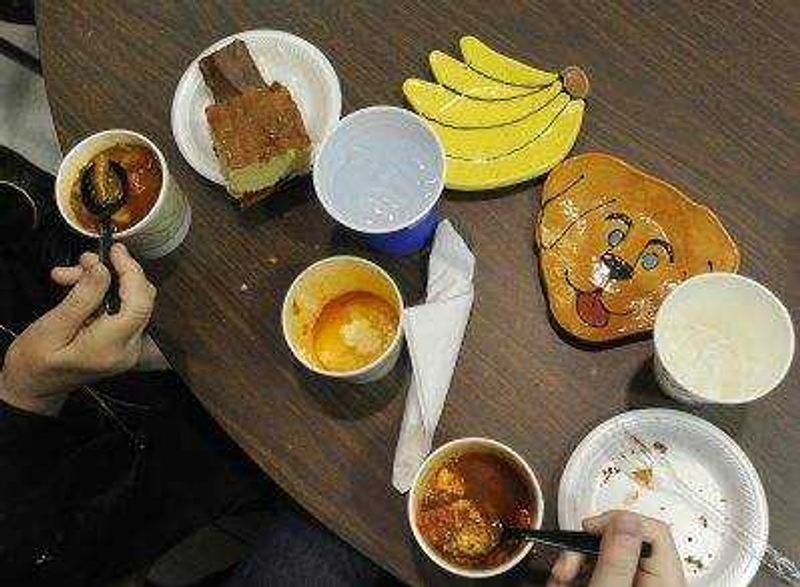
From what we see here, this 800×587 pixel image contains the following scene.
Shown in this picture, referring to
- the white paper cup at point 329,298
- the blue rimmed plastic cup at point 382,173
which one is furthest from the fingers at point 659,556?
the blue rimmed plastic cup at point 382,173

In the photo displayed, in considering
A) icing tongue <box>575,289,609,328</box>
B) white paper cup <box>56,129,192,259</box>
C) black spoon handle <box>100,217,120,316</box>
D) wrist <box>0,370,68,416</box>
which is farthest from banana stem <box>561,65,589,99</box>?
wrist <box>0,370,68,416</box>

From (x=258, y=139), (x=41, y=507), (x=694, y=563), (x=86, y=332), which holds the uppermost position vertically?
(x=258, y=139)

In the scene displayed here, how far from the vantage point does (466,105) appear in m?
1.77

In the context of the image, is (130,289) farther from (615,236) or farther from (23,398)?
(615,236)

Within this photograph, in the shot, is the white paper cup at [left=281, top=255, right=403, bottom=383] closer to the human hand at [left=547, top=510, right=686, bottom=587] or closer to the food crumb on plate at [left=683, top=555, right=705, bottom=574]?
the human hand at [left=547, top=510, right=686, bottom=587]

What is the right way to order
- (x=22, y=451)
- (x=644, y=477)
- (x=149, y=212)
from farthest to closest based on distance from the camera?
(x=22, y=451) → (x=149, y=212) → (x=644, y=477)

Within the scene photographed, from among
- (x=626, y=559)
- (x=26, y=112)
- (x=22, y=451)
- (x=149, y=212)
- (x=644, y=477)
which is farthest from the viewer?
(x=26, y=112)

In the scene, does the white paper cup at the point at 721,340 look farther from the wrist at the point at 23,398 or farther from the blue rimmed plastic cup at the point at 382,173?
the wrist at the point at 23,398

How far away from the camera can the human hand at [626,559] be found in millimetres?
1348

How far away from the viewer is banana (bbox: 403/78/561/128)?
175cm

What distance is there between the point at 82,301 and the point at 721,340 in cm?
104

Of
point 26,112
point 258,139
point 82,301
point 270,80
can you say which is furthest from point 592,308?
point 26,112

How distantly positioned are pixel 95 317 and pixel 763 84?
48.9 inches

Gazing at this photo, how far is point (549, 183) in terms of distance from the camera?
66.8 inches
